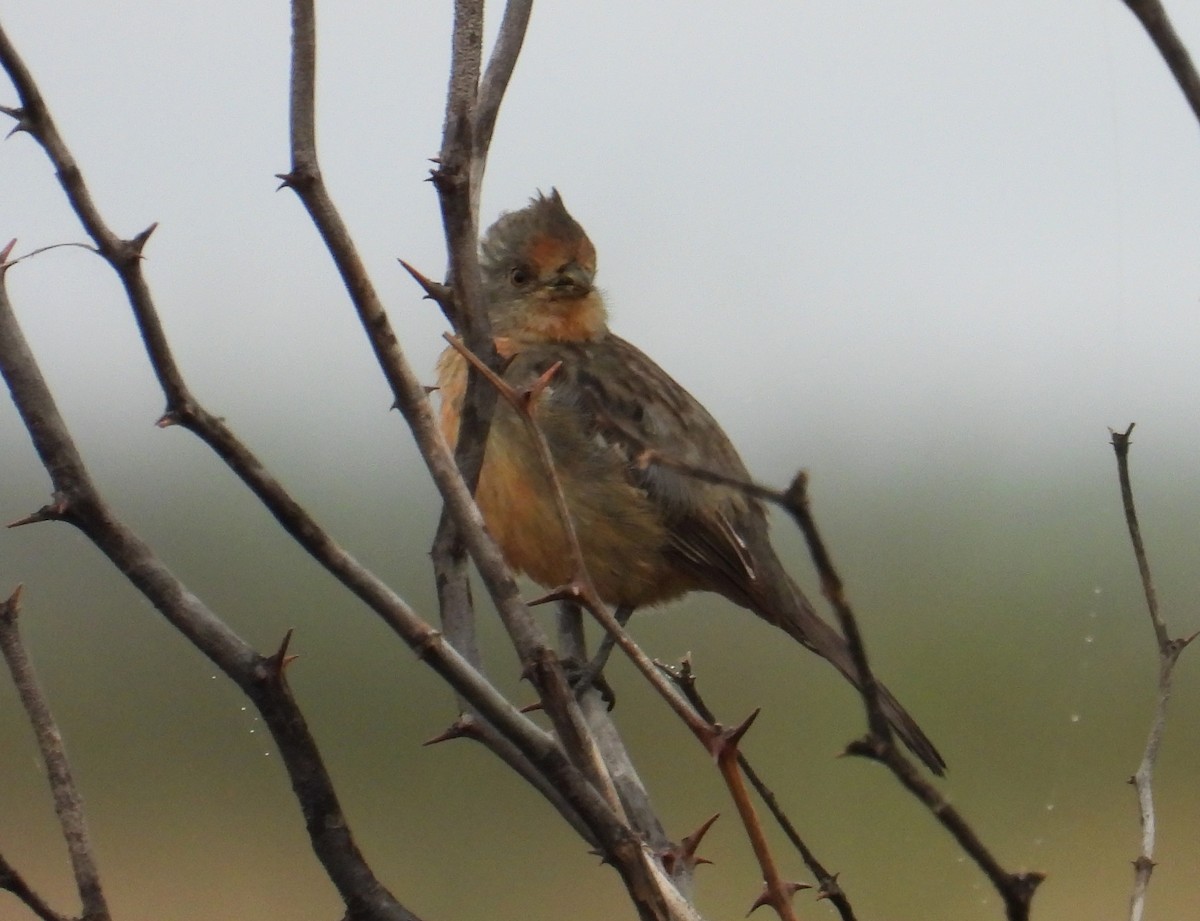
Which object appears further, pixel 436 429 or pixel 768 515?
pixel 768 515

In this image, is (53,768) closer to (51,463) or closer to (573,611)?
(51,463)

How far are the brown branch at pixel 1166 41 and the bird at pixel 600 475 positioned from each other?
8.41 ft

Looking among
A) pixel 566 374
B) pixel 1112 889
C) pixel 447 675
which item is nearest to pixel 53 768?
pixel 447 675

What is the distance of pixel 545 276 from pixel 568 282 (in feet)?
0.23

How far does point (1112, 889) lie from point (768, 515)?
2.68 metres

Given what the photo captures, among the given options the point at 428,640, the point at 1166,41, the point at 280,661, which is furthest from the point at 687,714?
the point at 1166,41

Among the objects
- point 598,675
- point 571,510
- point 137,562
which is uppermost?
point 571,510

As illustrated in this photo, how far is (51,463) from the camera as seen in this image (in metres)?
1.23

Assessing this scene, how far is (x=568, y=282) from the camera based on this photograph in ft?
13.6

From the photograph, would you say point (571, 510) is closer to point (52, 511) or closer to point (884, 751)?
point (52, 511)

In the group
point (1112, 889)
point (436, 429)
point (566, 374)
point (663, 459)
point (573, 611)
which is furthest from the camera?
point (1112, 889)

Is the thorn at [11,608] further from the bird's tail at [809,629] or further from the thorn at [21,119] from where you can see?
the bird's tail at [809,629]

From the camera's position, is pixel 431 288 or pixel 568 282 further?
pixel 568 282

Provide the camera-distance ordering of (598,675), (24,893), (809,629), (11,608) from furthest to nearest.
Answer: (809,629) → (598,675) → (11,608) → (24,893)
